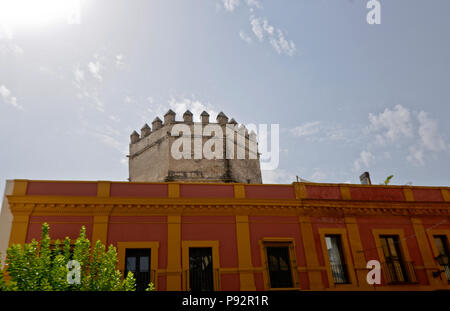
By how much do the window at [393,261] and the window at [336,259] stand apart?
4.87ft

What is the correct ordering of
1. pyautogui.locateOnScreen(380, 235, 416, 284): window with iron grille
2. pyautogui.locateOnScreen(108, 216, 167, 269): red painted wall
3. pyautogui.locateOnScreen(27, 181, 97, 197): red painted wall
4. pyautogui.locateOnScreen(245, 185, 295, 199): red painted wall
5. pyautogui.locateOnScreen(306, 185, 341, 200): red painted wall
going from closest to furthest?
pyautogui.locateOnScreen(108, 216, 167, 269): red painted wall
pyautogui.locateOnScreen(27, 181, 97, 197): red painted wall
pyautogui.locateOnScreen(380, 235, 416, 284): window with iron grille
pyautogui.locateOnScreen(245, 185, 295, 199): red painted wall
pyautogui.locateOnScreen(306, 185, 341, 200): red painted wall

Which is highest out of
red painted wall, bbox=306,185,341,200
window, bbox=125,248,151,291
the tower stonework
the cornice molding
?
the tower stonework

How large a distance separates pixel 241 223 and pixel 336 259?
144 inches

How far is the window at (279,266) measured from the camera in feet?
41.0

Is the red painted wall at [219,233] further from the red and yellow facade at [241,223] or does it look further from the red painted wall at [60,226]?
the red painted wall at [60,226]

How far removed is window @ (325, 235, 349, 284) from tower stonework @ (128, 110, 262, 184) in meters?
11.3

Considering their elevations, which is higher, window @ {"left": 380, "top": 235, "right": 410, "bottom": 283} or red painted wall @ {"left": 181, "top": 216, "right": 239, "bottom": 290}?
red painted wall @ {"left": 181, "top": 216, "right": 239, "bottom": 290}

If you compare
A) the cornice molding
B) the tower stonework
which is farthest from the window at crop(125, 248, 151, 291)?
the tower stonework

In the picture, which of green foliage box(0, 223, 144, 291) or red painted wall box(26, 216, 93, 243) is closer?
green foliage box(0, 223, 144, 291)

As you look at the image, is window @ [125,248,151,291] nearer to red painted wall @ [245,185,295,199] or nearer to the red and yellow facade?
the red and yellow facade

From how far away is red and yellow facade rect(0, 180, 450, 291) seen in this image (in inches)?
473

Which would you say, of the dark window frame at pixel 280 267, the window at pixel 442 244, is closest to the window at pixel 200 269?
the dark window frame at pixel 280 267

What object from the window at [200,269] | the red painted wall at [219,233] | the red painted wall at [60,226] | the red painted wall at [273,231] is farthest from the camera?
the red painted wall at [273,231]
